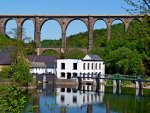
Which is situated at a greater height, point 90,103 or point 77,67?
point 77,67

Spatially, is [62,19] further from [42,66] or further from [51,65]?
[42,66]

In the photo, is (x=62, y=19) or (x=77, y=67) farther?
(x=62, y=19)

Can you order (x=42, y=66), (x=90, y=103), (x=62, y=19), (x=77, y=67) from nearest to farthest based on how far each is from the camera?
1. (x=90, y=103)
2. (x=77, y=67)
3. (x=42, y=66)
4. (x=62, y=19)

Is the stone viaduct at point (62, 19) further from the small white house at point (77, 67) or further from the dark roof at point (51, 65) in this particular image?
the small white house at point (77, 67)

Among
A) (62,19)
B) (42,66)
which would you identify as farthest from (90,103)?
(62,19)

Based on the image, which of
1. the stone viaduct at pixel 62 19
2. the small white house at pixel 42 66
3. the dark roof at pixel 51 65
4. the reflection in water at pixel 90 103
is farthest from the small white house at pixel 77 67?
the stone viaduct at pixel 62 19

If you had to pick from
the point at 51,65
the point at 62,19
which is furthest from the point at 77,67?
the point at 62,19

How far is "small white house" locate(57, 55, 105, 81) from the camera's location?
6303cm

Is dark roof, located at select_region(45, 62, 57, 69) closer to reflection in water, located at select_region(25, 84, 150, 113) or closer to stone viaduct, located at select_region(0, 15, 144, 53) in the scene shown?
stone viaduct, located at select_region(0, 15, 144, 53)

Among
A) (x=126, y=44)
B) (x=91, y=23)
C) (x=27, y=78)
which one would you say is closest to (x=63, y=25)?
(x=91, y=23)

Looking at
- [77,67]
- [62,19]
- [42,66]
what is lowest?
[77,67]

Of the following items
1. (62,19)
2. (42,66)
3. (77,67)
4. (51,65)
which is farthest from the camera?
(62,19)

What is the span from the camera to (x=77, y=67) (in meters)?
63.2

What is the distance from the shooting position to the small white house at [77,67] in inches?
2482
